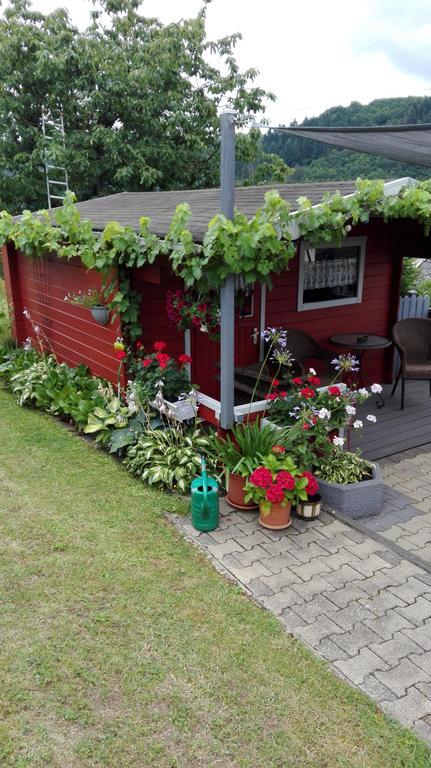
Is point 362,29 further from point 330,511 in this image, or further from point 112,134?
point 112,134

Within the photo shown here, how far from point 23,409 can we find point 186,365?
2739 millimetres

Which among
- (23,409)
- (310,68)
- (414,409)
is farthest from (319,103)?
(23,409)

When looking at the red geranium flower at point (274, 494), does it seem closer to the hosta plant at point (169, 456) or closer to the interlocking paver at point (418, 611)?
the hosta plant at point (169, 456)

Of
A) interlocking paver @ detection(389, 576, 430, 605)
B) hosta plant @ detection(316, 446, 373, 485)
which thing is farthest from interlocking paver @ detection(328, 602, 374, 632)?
hosta plant @ detection(316, 446, 373, 485)

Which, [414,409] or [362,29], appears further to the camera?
[414,409]

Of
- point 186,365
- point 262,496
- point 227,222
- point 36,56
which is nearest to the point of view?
point 227,222

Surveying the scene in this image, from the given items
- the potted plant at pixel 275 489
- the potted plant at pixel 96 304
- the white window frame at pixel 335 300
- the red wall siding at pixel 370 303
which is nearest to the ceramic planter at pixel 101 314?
the potted plant at pixel 96 304

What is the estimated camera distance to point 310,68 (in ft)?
17.4

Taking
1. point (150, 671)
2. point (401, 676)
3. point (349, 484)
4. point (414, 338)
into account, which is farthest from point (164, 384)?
point (414, 338)

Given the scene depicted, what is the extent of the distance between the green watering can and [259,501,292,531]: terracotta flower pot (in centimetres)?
39

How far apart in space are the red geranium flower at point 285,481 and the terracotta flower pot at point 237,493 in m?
0.44

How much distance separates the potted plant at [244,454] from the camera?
4.79 metres

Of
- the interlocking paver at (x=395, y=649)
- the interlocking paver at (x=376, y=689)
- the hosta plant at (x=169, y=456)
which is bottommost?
the interlocking paver at (x=395, y=649)

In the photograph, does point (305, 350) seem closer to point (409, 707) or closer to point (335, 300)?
point (335, 300)
